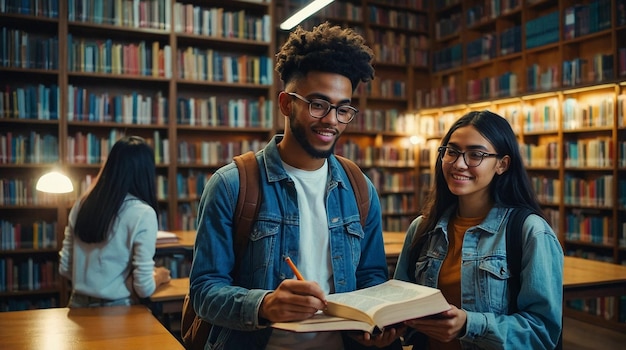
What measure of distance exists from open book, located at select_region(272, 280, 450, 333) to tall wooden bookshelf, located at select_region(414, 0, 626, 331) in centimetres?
335

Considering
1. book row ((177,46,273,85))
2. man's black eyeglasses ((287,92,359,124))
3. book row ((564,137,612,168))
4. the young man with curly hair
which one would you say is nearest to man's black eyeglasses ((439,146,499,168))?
the young man with curly hair

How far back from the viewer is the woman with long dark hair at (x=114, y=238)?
7.48 ft

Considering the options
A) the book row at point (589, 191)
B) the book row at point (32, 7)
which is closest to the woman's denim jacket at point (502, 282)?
the book row at point (589, 191)

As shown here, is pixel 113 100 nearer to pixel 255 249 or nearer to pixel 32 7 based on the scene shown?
pixel 32 7

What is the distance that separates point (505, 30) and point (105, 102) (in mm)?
4264

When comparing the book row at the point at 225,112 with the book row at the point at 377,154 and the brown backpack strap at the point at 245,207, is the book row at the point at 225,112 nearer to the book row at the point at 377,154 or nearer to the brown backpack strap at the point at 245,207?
the book row at the point at 377,154

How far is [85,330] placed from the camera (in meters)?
1.85

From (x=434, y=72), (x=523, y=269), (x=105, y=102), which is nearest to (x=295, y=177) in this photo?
(x=523, y=269)

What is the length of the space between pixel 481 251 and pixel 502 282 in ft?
0.33

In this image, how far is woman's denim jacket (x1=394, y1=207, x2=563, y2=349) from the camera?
1.39 meters

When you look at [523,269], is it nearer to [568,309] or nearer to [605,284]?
[605,284]

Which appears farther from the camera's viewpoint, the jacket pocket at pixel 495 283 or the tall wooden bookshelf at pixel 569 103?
the tall wooden bookshelf at pixel 569 103

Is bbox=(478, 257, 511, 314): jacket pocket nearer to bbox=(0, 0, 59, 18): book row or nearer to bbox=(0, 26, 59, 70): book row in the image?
bbox=(0, 26, 59, 70): book row

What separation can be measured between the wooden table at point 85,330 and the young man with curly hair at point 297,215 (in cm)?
51
